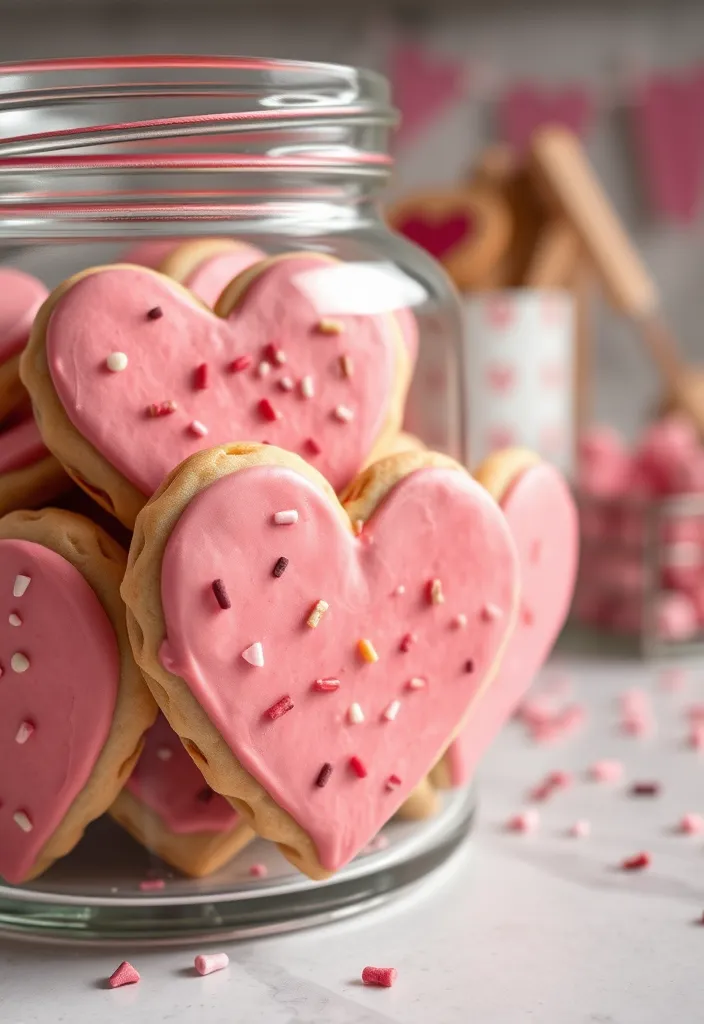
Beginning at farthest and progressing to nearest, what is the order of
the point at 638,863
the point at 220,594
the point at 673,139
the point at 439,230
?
the point at 673,139, the point at 439,230, the point at 638,863, the point at 220,594

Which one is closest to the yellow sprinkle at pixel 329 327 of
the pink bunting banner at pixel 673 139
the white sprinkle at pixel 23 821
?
the white sprinkle at pixel 23 821

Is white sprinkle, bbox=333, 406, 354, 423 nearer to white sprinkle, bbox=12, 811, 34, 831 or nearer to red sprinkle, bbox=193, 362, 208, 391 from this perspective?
red sprinkle, bbox=193, 362, 208, 391

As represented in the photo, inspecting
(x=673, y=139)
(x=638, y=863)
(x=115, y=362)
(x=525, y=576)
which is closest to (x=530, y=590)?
(x=525, y=576)

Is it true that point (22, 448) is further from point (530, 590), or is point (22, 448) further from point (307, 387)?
point (530, 590)

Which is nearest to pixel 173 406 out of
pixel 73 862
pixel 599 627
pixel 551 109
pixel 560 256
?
pixel 73 862

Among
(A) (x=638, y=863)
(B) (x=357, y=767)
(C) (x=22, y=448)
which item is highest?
(C) (x=22, y=448)

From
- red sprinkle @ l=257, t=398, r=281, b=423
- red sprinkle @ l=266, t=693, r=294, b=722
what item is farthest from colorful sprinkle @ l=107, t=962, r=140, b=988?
red sprinkle @ l=257, t=398, r=281, b=423
